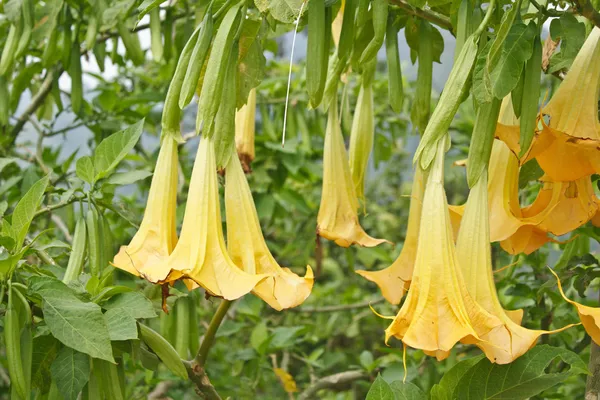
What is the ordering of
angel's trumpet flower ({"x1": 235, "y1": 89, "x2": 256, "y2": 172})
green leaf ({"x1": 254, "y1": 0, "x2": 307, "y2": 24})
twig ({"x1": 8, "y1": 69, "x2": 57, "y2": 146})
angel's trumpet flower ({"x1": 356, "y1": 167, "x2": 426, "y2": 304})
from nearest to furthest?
green leaf ({"x1": 254, "y1": 0, "x2": 307, "y2": 24})
angel's trumpet flower ({"x1": 356, "y1": 167, "x2": 426, "y2": 304})
angel's trumpet flower ({"x1": 235, "y1": 89, "x2": 256, "y2": 172})
twig ({"x1": 8, "y1": 69, "x2": 57, "y2": 146})

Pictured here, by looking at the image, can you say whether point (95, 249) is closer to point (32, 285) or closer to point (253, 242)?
point (32, 285)

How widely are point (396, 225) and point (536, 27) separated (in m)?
2.81

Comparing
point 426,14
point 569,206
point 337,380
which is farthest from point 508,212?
point 337,380

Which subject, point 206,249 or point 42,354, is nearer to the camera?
point 206,249

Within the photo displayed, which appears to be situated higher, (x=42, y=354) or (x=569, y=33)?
(x=569, y=33)

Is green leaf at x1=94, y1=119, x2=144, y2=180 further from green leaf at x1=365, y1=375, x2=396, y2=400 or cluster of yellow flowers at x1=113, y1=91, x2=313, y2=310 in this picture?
green leaf at x1=365, y1=375, x2=396, y2=400

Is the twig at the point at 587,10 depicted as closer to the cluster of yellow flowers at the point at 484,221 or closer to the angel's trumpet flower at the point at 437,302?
the cluster of yellow flowers at the point at 484,221

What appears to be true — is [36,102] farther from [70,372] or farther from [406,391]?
[406,391]

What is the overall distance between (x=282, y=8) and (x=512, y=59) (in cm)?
24

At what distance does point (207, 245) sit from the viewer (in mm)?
771

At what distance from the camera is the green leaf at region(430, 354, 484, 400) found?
86 cm

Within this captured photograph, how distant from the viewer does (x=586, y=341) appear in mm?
1376

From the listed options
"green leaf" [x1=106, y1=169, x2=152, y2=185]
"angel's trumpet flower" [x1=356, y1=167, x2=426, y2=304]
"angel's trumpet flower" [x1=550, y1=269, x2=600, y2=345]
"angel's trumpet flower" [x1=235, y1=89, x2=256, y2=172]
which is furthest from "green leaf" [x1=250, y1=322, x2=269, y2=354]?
"angel's trumpet flower" [x1=550, y1=269, x2=600, y2=345]

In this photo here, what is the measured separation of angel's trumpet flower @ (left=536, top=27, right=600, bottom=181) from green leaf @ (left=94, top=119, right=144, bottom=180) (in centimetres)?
55
